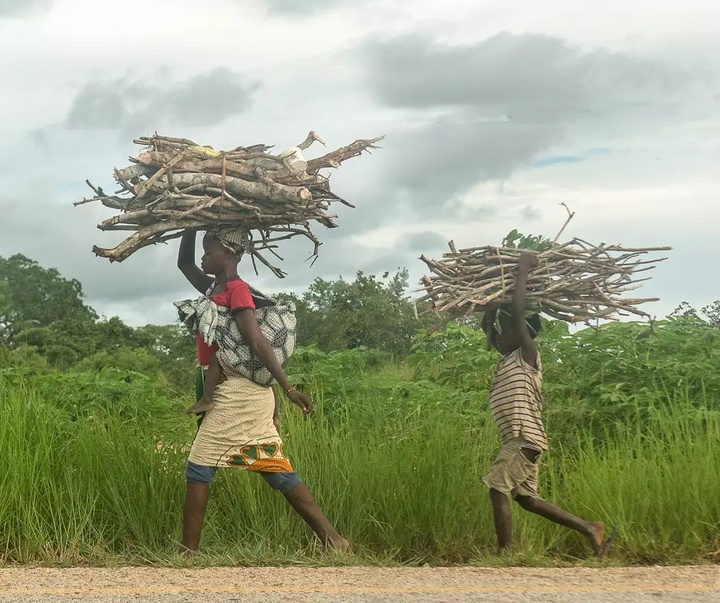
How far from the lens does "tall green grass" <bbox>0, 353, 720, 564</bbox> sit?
5926 millimetres

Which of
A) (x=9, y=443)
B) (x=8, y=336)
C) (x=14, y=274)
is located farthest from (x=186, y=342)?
(x=9, y=443)

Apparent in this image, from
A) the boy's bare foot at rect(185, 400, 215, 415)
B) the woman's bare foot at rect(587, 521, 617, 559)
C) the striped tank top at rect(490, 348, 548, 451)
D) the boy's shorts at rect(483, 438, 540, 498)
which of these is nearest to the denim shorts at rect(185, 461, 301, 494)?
the boy's bare foot at rect(185, 400, 215, 415)

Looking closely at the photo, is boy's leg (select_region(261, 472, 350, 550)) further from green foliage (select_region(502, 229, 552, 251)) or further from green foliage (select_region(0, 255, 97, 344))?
green foliage (select_region(0, 255, 97, 344))

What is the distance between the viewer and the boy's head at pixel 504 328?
20.0ft

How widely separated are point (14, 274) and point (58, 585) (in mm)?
33932

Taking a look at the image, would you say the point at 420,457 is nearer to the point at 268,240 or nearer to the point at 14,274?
the point at 268,240

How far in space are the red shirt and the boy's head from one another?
150 centimetres

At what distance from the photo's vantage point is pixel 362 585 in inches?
186

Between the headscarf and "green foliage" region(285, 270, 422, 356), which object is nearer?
the headscarf

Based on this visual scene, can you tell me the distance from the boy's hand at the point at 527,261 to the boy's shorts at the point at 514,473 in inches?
40.5

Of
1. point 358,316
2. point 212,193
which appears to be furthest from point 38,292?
point 212,193

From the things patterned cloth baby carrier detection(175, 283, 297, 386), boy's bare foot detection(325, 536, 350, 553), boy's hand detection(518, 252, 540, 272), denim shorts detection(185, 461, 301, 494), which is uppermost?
boy's hand detection(518, 252, 540, 272)

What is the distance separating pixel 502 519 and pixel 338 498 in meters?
1.05

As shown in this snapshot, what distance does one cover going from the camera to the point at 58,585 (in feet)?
15.9
